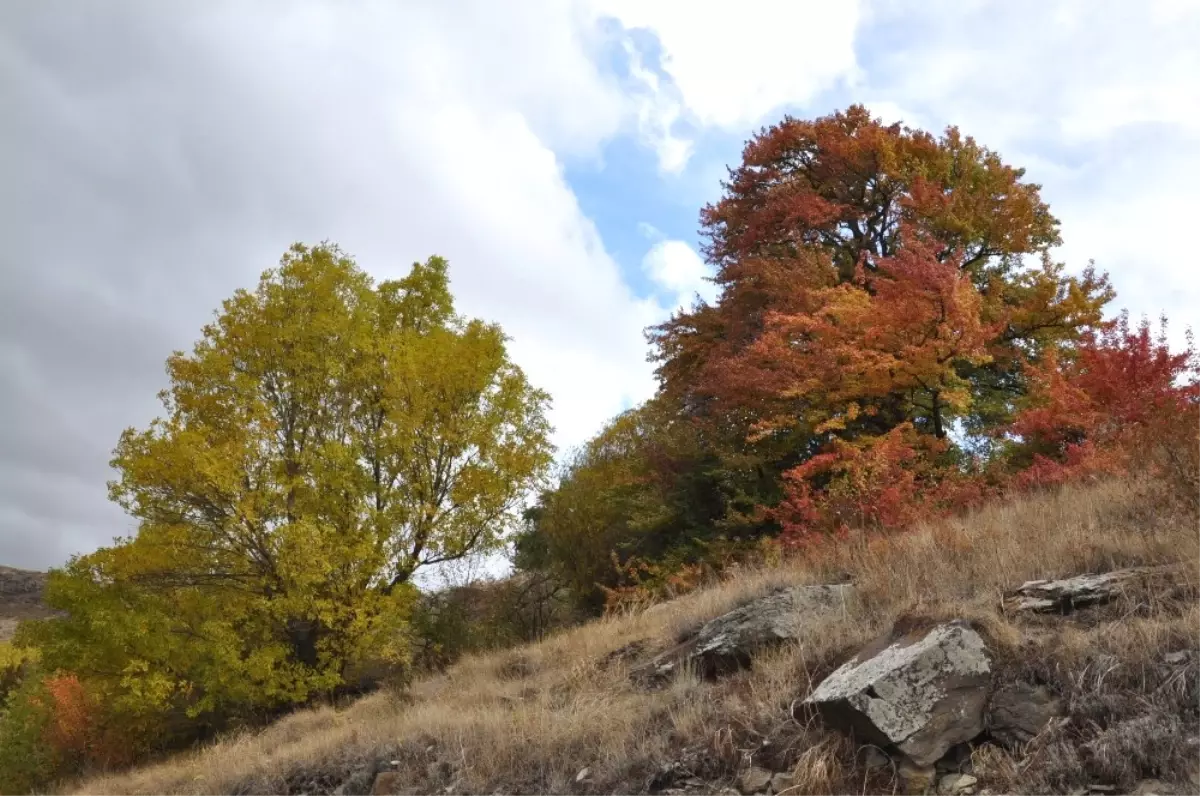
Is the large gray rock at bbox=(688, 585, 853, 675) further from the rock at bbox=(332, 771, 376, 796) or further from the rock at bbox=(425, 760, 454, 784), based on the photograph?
the rock at bbox=(332, 771, 376, 796)

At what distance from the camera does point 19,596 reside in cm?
7894

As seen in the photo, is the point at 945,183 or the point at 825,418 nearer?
the point at 825,418

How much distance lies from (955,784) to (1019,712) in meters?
0.58

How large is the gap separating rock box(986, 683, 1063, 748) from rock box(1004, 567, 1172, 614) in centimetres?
98

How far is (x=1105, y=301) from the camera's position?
1633 centimetres

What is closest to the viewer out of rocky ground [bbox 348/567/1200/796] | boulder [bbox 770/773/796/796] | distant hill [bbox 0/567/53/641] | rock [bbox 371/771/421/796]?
rocky ground [bbox 348/567/1200/796]

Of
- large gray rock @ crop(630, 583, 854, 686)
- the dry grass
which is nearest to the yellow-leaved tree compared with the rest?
the dry grass

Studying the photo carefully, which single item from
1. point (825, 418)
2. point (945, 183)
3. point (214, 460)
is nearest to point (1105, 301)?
point (945, 183)

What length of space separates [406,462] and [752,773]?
12.1 metres

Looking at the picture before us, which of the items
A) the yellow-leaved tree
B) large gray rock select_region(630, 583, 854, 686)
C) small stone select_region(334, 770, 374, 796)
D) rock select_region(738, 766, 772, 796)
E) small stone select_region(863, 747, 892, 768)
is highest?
the yellow-leaved tree

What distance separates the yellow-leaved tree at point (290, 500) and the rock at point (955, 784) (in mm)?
11502

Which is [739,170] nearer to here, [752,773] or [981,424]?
[981,424]

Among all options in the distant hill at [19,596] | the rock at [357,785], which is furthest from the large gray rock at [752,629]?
the distant hill at [19,596]

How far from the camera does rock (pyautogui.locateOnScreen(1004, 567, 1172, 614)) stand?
5.07m
